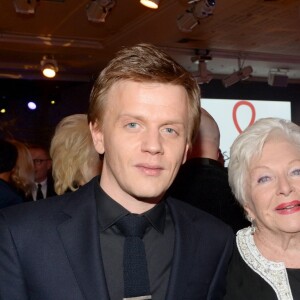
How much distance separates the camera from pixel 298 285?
185cm

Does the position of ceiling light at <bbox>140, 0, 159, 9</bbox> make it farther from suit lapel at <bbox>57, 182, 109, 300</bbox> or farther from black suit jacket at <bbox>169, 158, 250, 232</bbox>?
suit lapel at <bbox>57, 182, 109, 300</bbox>

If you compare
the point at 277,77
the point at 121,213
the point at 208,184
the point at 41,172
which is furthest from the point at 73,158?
the point at 277,77

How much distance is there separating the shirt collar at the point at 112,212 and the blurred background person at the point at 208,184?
2.69 ft

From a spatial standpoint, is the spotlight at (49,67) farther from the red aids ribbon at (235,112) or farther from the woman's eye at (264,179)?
the woman's eye at (264,179)

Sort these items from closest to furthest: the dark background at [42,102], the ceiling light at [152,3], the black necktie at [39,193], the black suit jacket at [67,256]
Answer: the black suit jacket at [67,256] < the ceiling light at [152,3] < the black necktie at [39,193] < the dark background at [42,102]

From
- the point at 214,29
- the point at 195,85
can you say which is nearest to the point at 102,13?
the point at 214,29

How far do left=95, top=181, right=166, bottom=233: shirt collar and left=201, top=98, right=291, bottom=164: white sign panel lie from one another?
7.06m

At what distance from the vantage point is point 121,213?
1.63 m

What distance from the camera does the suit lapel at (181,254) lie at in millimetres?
1620

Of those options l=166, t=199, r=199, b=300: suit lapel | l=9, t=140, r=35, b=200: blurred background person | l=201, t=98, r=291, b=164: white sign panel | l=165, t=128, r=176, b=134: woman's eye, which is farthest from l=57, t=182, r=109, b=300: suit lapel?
l=201, t=98, r=291, b=164: white sign panel

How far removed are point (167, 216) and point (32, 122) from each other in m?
7.78

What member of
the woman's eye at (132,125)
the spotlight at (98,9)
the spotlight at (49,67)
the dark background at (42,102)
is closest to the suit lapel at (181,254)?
the woman's eye at (132,125)

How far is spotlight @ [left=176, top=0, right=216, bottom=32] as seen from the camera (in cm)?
501

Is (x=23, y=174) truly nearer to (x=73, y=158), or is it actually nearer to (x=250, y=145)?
(x=73, y=158)
